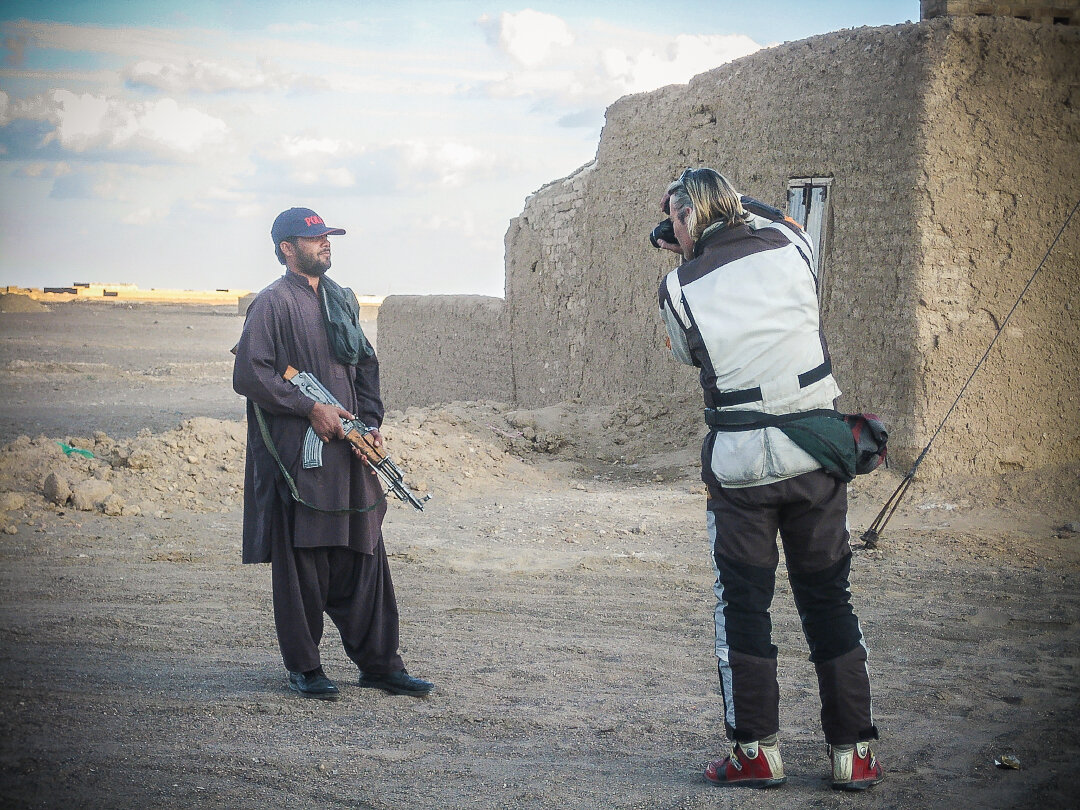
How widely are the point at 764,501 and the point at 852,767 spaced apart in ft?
2.67

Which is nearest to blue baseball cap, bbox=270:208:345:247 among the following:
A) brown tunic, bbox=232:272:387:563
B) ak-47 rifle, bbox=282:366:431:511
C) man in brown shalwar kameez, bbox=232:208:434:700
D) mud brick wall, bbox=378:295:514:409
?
man in brown shalwar kameez, bbox=232:208:434:700

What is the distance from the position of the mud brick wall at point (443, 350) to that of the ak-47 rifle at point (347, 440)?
330 inches

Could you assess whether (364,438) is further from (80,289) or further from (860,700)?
(80,289)

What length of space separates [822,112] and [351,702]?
19.9 ft

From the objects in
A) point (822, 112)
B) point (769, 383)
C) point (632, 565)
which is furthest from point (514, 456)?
point (769, 383)

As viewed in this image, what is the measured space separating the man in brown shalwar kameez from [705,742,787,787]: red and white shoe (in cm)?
134

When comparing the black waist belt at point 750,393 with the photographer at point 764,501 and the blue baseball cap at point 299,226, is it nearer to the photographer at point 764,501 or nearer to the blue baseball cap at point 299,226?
the photographer at point 764,501

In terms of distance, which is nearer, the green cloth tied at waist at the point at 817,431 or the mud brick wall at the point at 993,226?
the green cloth tied at waist at the point at 817,431

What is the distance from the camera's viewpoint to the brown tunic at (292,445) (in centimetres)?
380

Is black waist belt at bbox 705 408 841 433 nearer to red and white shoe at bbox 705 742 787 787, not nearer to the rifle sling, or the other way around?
red and white shoe at bbox 705 742 787 787

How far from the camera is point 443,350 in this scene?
13375 millimetres

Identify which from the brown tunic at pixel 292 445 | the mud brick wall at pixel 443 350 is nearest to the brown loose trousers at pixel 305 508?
the brown tunic at pixel 292 445

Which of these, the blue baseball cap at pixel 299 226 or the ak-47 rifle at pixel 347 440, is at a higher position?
the blue baseball cap at pixel 299 226

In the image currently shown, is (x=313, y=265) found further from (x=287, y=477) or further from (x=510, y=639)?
(x=510, y=639)
